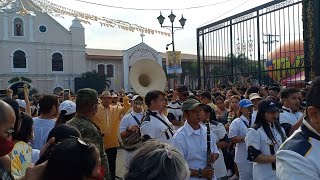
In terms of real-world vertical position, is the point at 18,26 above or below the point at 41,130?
above

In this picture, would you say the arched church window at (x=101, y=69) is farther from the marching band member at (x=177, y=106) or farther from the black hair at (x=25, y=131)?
the black hair at (x=25, y=131)

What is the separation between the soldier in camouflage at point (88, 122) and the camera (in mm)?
3576

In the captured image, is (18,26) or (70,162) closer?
(70,162)

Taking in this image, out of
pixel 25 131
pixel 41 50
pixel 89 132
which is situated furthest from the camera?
pixel 41 50

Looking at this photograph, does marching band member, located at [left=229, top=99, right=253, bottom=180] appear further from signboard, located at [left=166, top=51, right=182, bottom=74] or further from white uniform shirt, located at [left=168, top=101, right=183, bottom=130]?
signboard, located at [left=166, top=51, right=182, bottom=74]

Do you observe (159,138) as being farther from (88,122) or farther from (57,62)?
(57,62)

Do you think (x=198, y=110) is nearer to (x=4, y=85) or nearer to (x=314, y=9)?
(x=314, y=9)

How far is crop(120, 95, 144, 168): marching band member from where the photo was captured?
5.51 metres

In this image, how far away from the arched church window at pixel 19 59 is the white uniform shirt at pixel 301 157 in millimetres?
40601

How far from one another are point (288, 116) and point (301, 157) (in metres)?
3.35

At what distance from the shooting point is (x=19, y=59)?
130ft

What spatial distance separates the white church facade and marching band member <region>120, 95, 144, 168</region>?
32.5 metres

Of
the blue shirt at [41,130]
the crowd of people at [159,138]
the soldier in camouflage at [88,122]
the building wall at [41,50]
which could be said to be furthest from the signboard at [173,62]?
the building wall at [41,50]

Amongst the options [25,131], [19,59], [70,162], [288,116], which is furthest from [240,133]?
[19,59]
